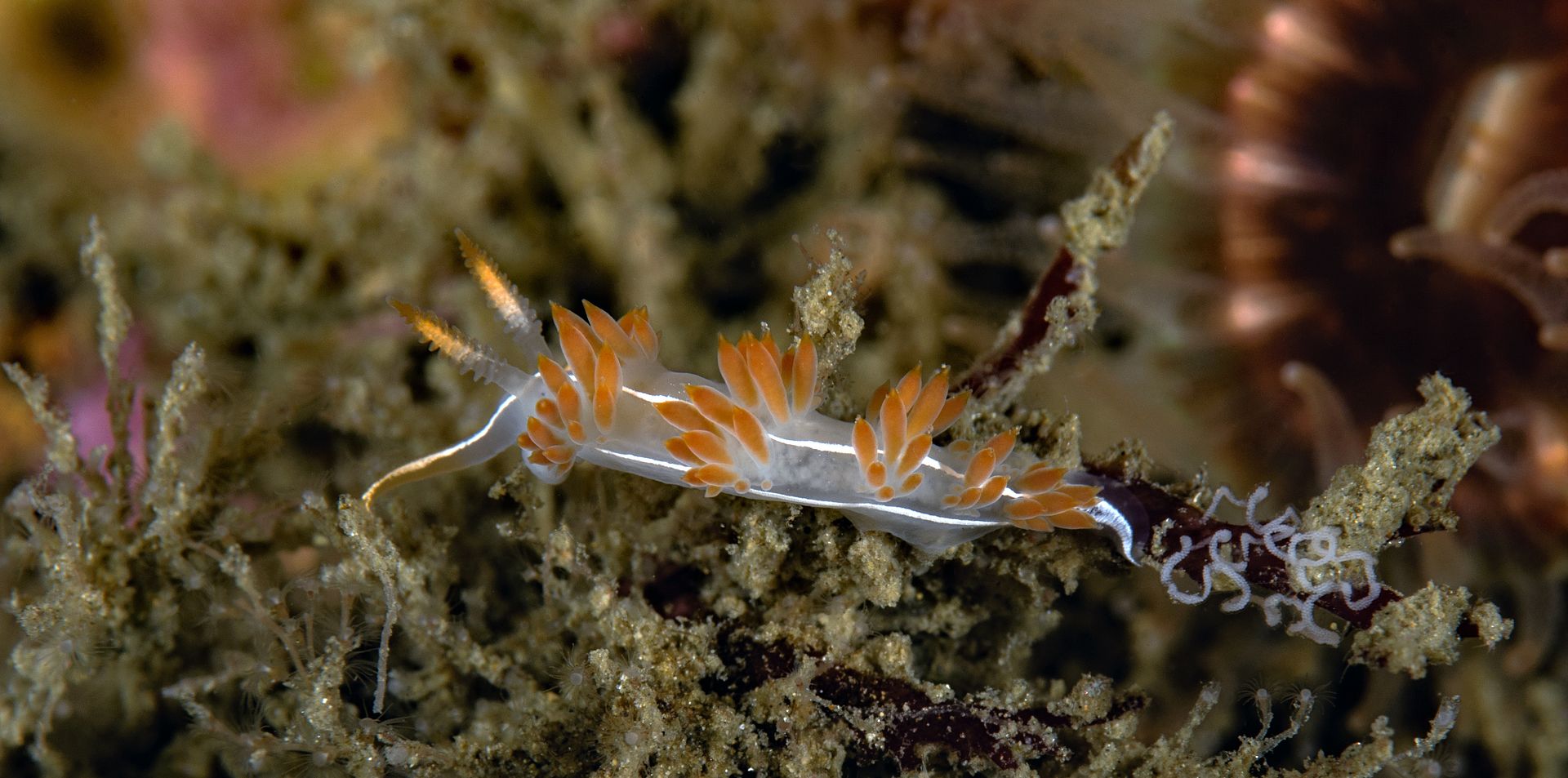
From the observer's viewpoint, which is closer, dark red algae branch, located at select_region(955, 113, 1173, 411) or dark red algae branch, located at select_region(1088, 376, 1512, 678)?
dark red algae branch, located at select_region(1088, 376, 1512, 678)

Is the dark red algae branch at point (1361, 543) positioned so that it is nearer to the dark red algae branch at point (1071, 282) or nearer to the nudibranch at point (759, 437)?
the nudibranch at point (759, 437)

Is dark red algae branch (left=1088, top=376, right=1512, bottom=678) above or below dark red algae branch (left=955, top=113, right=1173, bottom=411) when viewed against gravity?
below

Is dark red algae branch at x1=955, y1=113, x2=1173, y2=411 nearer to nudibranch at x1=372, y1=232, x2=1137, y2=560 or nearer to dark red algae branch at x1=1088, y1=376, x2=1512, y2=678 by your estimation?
nudibranch at x1=372, y1=232, x2=1137, y2=560

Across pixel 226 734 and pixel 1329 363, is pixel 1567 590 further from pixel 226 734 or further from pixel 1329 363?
pixel 226 734

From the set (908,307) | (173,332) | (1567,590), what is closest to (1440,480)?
(1567,590)

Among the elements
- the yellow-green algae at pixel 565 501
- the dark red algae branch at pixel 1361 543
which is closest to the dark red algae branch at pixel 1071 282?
the yellow-green algae at pixel 565 501

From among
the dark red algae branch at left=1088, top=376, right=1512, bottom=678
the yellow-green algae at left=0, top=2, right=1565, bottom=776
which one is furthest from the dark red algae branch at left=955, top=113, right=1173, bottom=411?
the dark red algae branch at left=1088, top=376, right=1512, bottom=678

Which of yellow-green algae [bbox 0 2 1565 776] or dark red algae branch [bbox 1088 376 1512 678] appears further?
yellow-green algae [bbox 0 2 1565 776]

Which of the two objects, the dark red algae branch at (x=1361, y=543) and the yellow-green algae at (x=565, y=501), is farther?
the yellow-green algae at (x=565, y=501)

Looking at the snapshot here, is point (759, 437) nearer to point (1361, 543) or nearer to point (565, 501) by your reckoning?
point (565, 501)

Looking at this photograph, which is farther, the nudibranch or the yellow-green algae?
the yellow-green algae
